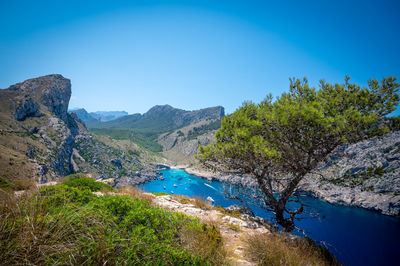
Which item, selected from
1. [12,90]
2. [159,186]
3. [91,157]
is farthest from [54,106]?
[159,186]

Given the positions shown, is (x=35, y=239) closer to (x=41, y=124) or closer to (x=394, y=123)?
(x=394, y=123)

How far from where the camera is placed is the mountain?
155 ft

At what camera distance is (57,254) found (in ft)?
7.00

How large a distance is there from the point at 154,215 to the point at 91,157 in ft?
400

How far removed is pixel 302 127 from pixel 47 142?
96.3m

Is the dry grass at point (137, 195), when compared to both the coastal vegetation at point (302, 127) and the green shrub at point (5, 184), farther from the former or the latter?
the green shrub at point (5, 184)

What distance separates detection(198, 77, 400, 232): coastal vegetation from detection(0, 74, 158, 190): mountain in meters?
40.7

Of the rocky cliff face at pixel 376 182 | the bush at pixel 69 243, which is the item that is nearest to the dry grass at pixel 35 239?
the bush at pixel 69 243

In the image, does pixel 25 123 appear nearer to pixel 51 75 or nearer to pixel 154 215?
pixel 51 75

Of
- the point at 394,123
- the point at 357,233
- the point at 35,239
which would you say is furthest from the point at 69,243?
the point at 357,233

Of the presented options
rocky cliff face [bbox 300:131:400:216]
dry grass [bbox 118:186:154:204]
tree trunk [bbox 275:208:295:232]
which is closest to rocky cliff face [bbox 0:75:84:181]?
dry grass [bbox 118:186:154:204]

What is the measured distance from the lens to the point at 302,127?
20.3ft

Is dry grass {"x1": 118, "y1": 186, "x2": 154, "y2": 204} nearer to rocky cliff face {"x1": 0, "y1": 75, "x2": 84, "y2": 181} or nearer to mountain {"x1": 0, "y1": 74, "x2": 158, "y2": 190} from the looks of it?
mountain {"x1": 0, "y1": 74, "x2": 158, "y2": 190}

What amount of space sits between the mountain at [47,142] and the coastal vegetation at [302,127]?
40654 mm
